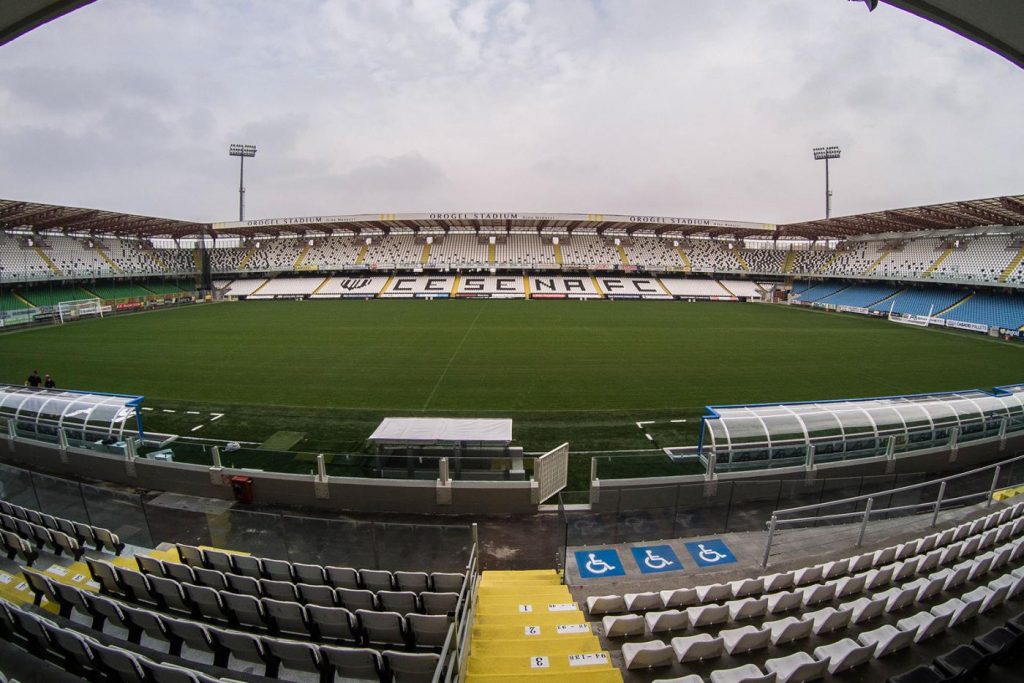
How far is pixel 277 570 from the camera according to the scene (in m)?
5.82

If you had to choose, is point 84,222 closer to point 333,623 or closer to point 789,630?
point 333,623

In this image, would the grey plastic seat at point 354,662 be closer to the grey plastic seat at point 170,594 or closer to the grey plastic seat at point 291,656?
the grey plastic seat at point 291,656

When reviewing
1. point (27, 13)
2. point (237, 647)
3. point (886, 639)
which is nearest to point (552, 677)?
point (237, 647)

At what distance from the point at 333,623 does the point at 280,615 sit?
61 cm

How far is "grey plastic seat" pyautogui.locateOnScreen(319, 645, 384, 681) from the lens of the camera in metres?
3.95

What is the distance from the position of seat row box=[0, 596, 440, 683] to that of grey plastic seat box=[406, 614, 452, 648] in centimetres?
37

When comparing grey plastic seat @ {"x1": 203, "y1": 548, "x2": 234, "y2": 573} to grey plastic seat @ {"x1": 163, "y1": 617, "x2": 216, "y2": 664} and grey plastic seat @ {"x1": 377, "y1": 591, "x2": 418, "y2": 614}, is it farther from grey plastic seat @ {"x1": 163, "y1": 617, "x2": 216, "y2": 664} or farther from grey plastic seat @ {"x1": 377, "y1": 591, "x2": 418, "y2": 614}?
grey plastic seat @ {"x1": 377, "y1": 591, "x2": 418, "y2": 614}

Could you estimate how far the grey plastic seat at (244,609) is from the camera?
480 centimetres

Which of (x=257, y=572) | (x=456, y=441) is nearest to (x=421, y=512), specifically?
(x=456, y=441)

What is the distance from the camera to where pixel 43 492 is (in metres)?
8.08

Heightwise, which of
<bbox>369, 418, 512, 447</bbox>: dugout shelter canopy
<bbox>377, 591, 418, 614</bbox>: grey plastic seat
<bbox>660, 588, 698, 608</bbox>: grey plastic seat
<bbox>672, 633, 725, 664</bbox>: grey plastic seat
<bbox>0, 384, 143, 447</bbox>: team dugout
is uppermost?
<bbox>0, 384, 143, 447</bbox>: team dugout

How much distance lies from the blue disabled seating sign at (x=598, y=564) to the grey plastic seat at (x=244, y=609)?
14.0 ft

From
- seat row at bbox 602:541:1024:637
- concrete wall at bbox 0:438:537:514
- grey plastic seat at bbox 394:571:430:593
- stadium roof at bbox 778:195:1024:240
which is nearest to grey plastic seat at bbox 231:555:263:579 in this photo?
grey plastic seat at bbox 394:571:430:593

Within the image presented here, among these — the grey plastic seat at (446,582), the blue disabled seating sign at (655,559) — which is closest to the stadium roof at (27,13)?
the grey plastic seat at (446,582)
